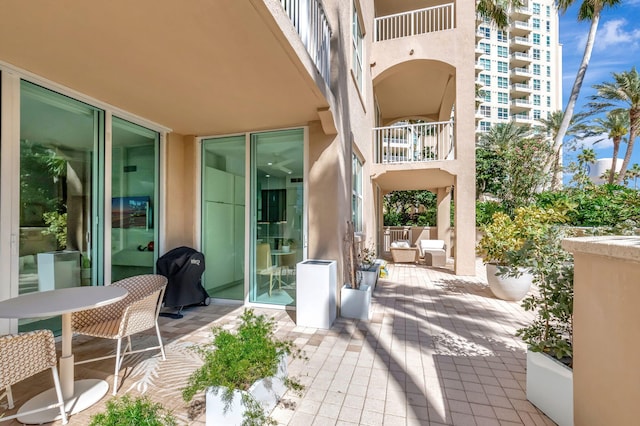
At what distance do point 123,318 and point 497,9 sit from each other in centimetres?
1352

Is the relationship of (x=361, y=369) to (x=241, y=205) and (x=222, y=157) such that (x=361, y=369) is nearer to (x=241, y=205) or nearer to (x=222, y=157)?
(x=241, y=205)

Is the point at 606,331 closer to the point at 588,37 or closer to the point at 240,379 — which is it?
the point at 240,379

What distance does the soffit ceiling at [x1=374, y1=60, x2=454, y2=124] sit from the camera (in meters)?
8.52

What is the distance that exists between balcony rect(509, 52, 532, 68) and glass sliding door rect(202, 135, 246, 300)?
153 ft

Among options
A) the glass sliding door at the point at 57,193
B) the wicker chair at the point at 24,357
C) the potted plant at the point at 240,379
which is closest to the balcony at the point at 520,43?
the glass sliding door at the point at 57,193

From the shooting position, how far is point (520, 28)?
121ft

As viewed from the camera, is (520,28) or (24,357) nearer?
(24,357)

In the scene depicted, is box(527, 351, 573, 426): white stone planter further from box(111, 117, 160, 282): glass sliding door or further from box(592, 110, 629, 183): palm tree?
box(592, 110, 629, 183): palm tree

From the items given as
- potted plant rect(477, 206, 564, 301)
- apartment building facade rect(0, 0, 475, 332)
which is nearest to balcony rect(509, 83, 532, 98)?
apartment building facade rect(0, 0, 475, 332)

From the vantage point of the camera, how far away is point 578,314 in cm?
185

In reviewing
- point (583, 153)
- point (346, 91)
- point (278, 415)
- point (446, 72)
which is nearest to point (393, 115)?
point (446, 72)

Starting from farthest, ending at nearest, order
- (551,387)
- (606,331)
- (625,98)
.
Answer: (625,98), (551,387), (606,331)

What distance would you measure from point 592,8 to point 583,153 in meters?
8.69

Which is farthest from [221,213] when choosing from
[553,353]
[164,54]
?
[553,353]
